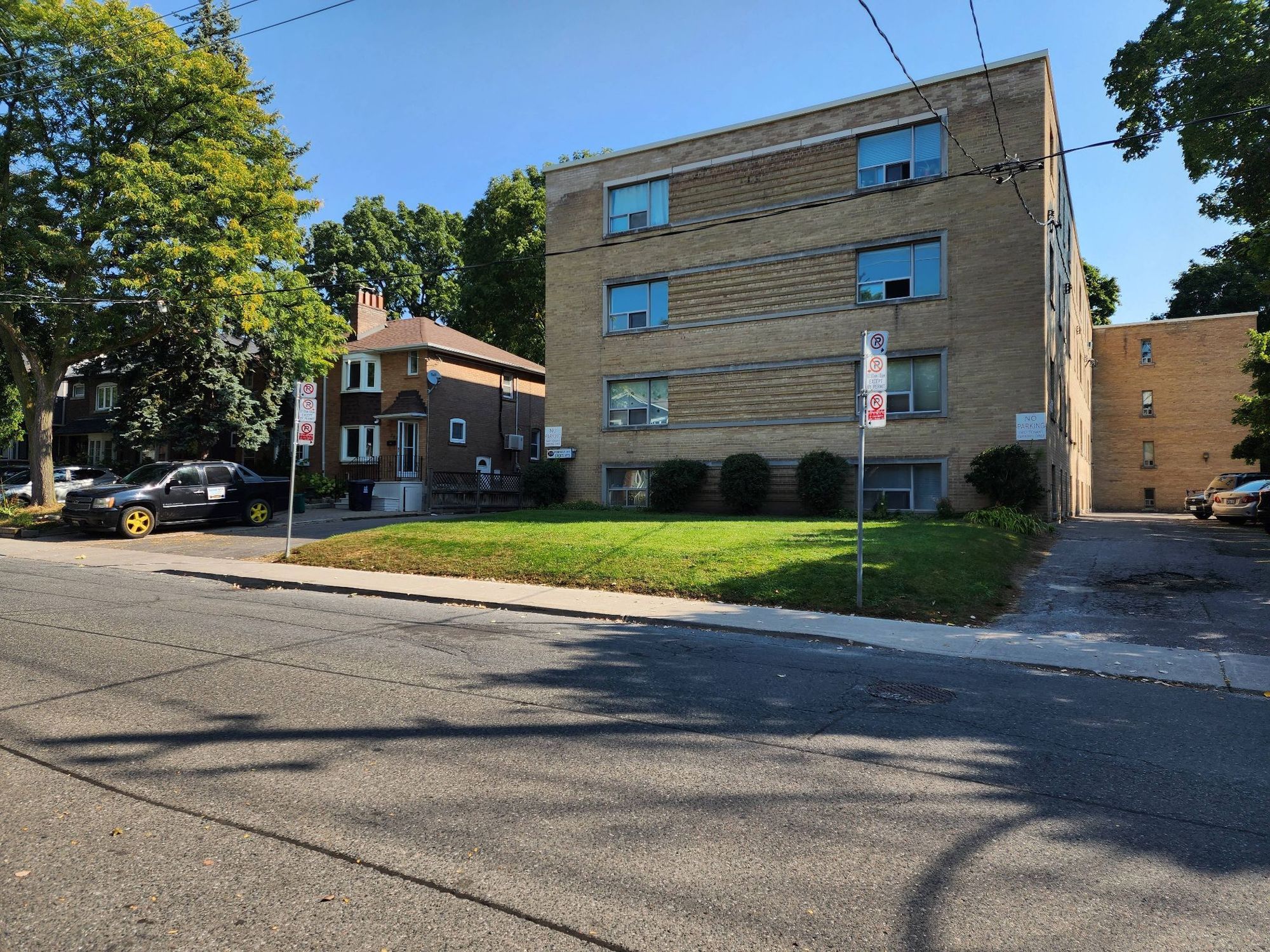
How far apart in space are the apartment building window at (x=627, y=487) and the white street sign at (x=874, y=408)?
15.6 m

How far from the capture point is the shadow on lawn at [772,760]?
3.48 m

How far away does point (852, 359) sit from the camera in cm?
2241

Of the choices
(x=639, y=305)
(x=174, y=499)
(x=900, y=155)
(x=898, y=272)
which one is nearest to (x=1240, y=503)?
(x=898, y=272)

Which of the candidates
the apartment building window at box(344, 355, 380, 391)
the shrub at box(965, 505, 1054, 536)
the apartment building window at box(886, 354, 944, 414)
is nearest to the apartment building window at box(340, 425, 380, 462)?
the apartment building window at box(344, 355, 380, 391)

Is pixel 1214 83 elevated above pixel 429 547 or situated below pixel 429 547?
above

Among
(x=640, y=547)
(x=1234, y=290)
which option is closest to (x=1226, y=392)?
(x=1234, y=290)

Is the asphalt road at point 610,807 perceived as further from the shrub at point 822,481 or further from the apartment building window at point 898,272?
the apartment building window at point 898,272

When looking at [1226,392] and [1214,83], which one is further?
[1226,392]

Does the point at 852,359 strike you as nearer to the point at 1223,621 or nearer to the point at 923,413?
the point at 923,413

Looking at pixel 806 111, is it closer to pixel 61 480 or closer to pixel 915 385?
pixel 915 385

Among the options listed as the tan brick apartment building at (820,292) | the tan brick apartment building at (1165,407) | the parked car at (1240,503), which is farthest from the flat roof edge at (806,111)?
the tan brick apartment building at (1165,407)

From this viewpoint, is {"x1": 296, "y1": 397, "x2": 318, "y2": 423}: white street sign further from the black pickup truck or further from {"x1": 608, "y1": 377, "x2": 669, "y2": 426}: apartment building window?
{"x1": 608, "y1": 377, "x2": 669, "y2": 426}: apartment building window

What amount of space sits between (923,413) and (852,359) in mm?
2498

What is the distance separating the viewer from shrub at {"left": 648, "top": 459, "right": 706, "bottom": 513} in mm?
23781
